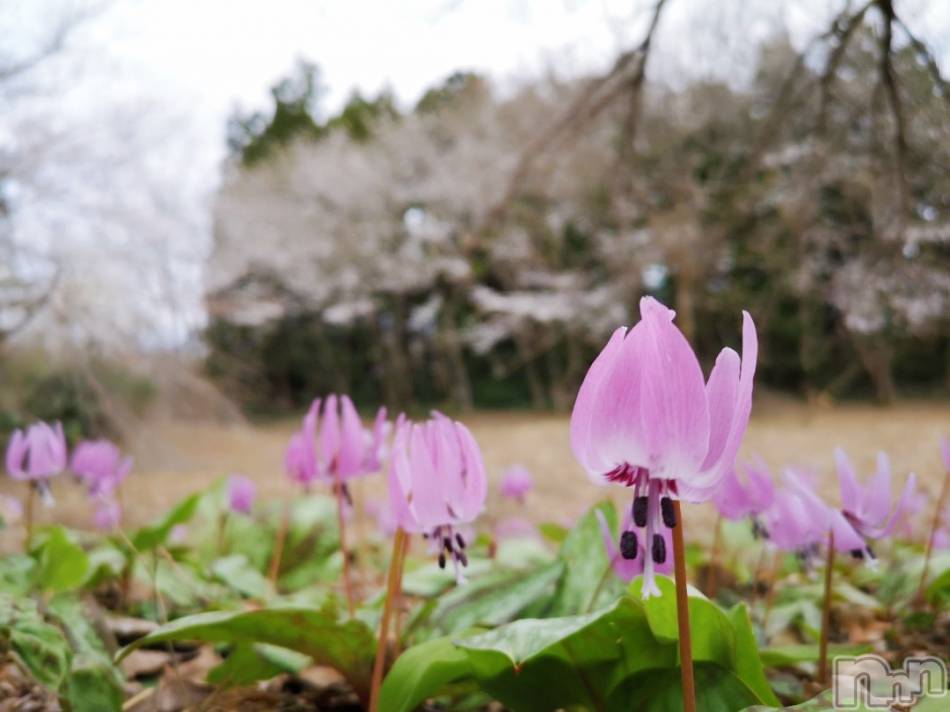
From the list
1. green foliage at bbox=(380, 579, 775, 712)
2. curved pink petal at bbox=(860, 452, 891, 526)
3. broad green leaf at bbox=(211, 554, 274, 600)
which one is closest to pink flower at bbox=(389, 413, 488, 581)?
green foliage at bbox=(380, 579, 775, 712)

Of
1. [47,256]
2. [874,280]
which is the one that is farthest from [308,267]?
[874,280]

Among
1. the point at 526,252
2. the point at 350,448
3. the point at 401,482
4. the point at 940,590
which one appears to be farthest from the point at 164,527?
the point at 526,252

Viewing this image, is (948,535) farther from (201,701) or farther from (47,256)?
(47,256)

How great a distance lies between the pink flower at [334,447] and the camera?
104 cm

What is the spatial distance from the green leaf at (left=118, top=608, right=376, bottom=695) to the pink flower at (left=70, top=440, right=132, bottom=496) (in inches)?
34.1

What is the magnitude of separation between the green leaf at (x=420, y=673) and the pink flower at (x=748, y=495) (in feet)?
1.70

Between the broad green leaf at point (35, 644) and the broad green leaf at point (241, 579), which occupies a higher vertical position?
the broad green leaf at point (35, 644)

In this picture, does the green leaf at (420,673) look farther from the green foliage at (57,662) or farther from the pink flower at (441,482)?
the green foliage at (57,662)

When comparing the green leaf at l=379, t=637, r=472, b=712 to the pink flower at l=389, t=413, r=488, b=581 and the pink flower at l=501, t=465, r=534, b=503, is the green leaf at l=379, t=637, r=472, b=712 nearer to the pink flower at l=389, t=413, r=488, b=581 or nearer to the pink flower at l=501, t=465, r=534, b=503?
the pink flower at l=389, t=413, r=488, b=581

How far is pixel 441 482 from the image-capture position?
2.65ft

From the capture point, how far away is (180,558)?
5.88ft

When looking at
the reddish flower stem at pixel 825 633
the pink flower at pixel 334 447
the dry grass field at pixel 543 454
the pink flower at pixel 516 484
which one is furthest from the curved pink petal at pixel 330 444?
the dry grass field at pixel 543 454

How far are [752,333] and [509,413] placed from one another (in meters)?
15.6

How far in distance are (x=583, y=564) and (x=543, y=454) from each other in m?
7.95
